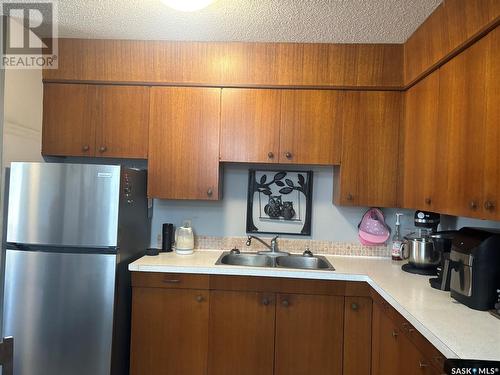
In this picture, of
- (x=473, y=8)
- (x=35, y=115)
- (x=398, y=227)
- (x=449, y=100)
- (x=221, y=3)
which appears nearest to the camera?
(x=473, y=8)

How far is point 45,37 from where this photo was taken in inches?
89.7

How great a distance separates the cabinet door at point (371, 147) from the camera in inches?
86.4

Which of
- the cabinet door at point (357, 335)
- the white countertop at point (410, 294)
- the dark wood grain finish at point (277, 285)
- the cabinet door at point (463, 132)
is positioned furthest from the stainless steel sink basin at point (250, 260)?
the cabinet door at point (463, 132)

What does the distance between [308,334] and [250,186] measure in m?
1.15

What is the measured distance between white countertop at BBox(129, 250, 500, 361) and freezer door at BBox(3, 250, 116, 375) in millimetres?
275

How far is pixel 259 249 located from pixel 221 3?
1.73 meters

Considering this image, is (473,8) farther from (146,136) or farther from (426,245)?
(146,136)

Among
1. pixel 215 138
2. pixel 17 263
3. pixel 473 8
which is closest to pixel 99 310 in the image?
pixel 17 263

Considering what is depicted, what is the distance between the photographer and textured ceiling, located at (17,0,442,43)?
1782 millimetres

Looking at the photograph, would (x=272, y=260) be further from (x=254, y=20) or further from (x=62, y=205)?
(x=254, y=20)

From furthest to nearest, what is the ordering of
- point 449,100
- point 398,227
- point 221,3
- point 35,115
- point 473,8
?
point 398,227 → point 35,115 → point 221,3 → point 449,100 → point 473,8

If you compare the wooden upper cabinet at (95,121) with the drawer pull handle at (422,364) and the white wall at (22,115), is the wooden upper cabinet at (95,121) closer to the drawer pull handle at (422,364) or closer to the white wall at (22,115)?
the white wall at (22,115)

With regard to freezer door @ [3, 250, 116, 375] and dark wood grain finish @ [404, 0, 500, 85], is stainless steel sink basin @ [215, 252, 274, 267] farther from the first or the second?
dark wood grain finish @ [404, 0, 500, 85]

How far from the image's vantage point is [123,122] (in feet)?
7.48
